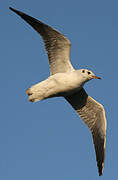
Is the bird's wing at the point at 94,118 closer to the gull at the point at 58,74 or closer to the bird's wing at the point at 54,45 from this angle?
the gull at the point at 58,74

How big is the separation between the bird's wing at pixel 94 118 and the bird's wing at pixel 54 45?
1597mm

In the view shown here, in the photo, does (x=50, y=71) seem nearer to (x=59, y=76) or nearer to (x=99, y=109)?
(x=59, y=76)

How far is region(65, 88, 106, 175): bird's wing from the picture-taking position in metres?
16.5

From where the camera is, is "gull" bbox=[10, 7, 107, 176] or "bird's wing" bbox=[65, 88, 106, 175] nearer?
"gull" bbox=[10, 7, 107, 176]

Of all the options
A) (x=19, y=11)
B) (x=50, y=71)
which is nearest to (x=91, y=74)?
(x=50, y=71)

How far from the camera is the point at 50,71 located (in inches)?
621

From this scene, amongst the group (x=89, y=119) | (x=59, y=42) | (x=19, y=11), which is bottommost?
(x=89, y=119)

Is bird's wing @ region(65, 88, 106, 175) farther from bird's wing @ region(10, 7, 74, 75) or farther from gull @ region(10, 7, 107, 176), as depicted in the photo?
bird's wing @ region(10, 7, 74, 75)

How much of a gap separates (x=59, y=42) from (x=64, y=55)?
2.03 ft

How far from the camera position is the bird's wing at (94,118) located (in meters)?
16.5

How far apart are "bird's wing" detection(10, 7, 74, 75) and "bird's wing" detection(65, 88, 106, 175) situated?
5.24 feet

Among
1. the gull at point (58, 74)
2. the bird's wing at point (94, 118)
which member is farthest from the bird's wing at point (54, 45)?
the bird's wing at point (94, 118)

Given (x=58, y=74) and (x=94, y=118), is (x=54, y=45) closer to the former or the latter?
(x=58, y=74)

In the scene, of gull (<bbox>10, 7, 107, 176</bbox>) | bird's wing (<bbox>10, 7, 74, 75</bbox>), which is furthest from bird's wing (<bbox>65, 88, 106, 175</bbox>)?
bird's wing (<bbox>10, 7, 74, 75</bbox>)
